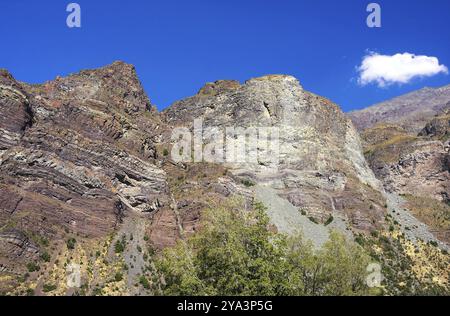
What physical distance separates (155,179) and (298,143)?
40.0 metres

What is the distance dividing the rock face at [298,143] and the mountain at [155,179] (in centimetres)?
33

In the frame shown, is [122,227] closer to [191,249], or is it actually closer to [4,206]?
[4,206]

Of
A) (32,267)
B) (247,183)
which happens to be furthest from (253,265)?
(247,183)

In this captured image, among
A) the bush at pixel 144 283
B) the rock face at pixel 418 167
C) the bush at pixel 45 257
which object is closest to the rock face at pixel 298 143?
the rock face at pixel 418 167

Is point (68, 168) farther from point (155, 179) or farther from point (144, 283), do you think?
point (144, 283)

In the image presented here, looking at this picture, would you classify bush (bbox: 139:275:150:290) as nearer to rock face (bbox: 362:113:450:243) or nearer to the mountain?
the mountain

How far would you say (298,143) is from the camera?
124000 millimetres

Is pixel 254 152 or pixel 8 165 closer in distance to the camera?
pixel 8 165

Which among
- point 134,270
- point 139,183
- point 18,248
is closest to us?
point 18,248

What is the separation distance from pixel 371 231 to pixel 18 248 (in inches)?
2540

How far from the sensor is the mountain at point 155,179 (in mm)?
71750

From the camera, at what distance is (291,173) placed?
117438 millimetres
